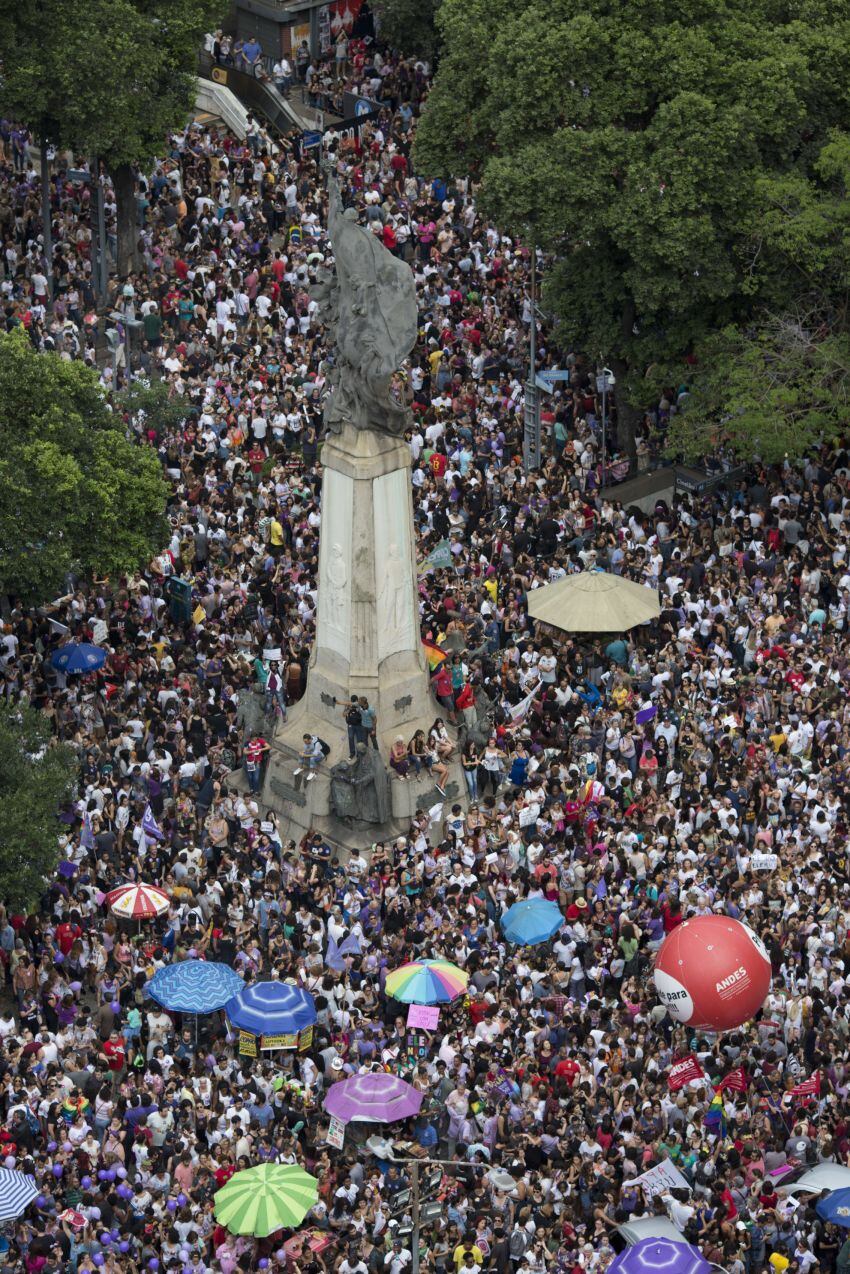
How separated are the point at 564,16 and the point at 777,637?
1500cm

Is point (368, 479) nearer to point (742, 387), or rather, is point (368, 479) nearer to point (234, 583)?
point (234, 583)

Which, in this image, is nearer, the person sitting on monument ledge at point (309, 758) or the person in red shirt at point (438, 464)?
the person sitting on monument ledge at point (309, 758)

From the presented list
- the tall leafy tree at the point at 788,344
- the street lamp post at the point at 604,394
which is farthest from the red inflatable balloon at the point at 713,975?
the street lamp post at the point at 604,394

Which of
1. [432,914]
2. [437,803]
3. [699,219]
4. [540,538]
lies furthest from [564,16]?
[432,914]

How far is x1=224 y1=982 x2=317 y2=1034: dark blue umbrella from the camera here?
41531mm

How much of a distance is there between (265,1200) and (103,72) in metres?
32.8

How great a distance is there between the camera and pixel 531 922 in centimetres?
4372

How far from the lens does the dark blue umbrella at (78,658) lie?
169 ft

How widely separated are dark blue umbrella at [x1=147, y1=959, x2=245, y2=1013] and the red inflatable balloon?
21.6 ft

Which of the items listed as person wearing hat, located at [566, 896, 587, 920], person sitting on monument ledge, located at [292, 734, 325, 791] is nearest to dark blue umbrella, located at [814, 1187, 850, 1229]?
person wearing hat, located at [566, 896, 587, 920]

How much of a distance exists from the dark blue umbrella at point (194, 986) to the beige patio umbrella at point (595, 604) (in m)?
12.4

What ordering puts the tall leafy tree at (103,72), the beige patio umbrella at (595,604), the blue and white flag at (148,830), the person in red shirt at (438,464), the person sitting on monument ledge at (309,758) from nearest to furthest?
the blue and white flag at (148,830), the person sitting on monument ledge at (309,758), the beige patio umbrella at (595,604), the person in red shirt at (438,464), the tall leafy tree at (103,72)

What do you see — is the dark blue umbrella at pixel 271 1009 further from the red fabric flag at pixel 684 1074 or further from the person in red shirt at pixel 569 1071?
the red fabric flag at pixel 684 1074

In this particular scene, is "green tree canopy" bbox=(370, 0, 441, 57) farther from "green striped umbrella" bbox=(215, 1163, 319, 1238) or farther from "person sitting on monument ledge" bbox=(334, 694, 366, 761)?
"green striped umbrella" bbox=(215, 1163, 319, 1238)
